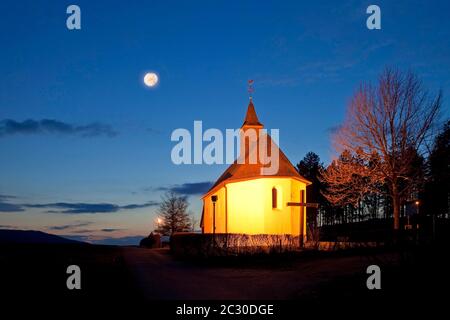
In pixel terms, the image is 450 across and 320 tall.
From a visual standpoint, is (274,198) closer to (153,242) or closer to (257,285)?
(153,242)

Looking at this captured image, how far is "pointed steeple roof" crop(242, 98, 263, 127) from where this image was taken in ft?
162

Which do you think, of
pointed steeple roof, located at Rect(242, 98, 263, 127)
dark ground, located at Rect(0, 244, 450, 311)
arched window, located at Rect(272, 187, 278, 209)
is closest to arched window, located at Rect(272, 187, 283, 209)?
arched window, located at Rect(272, 187, 278, 209)

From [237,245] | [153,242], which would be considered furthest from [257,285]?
[153,242]

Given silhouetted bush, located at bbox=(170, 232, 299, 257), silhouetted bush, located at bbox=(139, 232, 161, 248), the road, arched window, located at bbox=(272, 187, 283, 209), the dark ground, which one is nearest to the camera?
the dark ground

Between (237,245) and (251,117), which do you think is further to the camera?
(251,117)

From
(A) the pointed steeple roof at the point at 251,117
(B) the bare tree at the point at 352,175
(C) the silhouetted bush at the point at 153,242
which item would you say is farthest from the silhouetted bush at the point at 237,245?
(C) the silhouetted bush at the point at 153,242

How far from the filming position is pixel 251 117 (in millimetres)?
50000

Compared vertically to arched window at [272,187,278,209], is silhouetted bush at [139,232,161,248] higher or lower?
Answer: lower

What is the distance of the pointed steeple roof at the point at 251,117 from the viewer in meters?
49.3

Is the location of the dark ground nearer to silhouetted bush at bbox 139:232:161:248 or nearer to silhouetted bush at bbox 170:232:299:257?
silhouetted bush at bbox 170:232:299:257

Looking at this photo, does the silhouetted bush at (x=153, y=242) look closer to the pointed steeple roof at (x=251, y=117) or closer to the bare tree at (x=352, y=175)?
the pointed steeple roof at (x=251, y=117)
